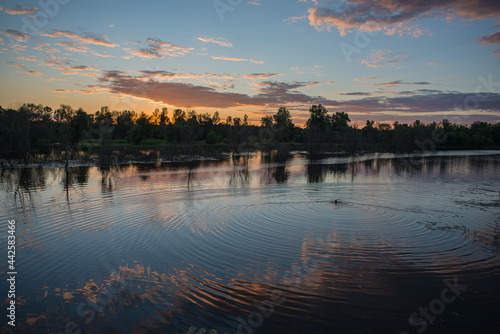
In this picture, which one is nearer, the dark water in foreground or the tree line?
the dark water in foreground

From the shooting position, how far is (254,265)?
952cm

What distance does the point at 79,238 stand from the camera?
12078 mm

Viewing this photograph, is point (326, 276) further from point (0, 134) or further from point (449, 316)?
point (0, 134)

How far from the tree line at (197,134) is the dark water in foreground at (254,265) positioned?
28.1m

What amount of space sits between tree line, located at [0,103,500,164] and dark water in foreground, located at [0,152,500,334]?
1108 inches

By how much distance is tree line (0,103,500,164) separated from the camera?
48.0 metres

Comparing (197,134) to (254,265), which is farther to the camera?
(197,134)

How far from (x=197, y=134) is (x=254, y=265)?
5879 centimetres

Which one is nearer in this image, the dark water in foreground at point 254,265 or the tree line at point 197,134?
the dark water in foreground at point 254,265

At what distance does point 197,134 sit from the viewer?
217ft

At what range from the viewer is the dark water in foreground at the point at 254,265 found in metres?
6.75

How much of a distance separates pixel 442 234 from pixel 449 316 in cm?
656

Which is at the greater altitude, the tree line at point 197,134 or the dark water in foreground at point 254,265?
the tree line at point 197,134

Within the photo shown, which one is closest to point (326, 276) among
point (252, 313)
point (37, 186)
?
point (252, 313)
